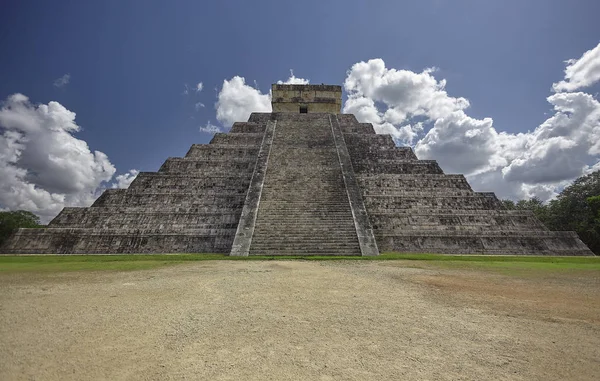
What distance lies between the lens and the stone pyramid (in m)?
11.2

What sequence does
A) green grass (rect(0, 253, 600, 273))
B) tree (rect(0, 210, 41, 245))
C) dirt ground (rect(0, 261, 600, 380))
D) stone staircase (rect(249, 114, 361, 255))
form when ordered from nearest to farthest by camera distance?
dirt ground (rect(0, 261, 600, 380)), green grass (rect(0, 253, 600, 273)), stone staircase (rect(249, 114, 361, 255)), tree (rect(0, 210, 41, 245))

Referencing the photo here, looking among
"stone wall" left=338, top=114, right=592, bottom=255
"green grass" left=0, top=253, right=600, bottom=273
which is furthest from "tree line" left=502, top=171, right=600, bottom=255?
"green grass" left=0, top=253, right=600, bottom=273

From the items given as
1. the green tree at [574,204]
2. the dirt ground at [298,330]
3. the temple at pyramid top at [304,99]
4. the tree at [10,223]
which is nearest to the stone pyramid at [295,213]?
the dirt ground at [298,330]

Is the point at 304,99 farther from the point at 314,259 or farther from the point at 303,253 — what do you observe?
the point at 314,259

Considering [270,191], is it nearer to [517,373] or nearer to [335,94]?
[517,373]

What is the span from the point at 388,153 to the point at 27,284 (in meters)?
17.8

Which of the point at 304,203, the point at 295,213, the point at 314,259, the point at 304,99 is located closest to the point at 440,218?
the point at 304,203

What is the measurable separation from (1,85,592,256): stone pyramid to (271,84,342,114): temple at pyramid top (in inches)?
456

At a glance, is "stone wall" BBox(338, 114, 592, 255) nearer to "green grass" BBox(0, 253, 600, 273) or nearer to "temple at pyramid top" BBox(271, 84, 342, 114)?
"green grass" BBox(0, 253, 600, 273)

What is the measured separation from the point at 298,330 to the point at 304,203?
31.3 ft

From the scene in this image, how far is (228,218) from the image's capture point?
12.7 metres

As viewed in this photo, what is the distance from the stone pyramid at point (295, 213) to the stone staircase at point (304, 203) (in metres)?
0.05

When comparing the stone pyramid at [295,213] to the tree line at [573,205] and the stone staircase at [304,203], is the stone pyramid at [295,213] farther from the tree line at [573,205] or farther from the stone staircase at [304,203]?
the tree line at [573,205]

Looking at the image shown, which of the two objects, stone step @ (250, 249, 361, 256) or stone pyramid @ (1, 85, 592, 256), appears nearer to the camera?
stone step @ (250, 249, 361, 256)
